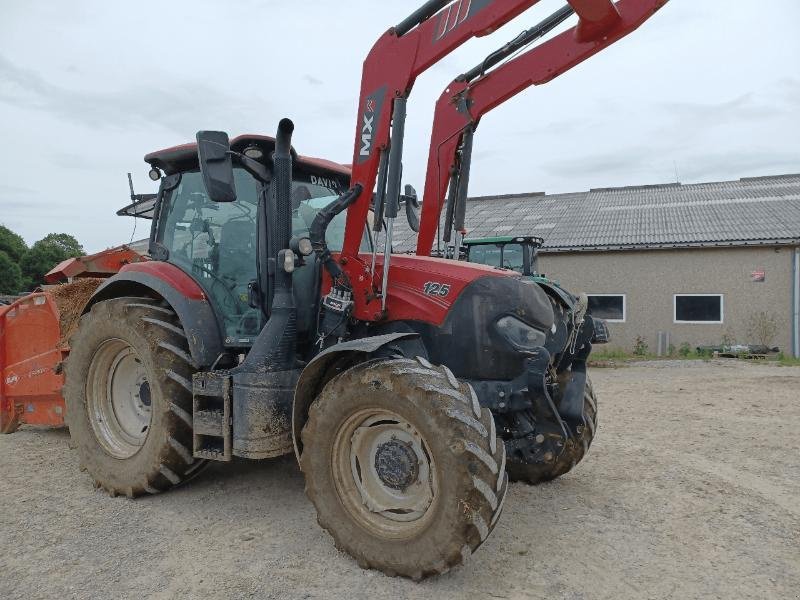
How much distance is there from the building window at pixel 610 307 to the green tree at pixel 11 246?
37566 mm

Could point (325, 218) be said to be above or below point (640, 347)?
above

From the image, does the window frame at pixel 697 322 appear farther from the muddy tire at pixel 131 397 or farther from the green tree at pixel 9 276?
the green tree at pixel 9 276

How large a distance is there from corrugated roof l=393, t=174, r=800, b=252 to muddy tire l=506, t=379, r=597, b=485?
8630 millimetres

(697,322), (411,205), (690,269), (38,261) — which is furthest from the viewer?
(38,261)

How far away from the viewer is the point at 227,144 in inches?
A: 141

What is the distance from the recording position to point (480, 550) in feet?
10.9

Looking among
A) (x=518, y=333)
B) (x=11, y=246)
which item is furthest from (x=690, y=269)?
(x=11, y=246)

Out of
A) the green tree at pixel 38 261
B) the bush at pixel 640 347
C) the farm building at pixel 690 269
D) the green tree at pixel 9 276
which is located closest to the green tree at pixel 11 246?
the green tree at pixel 38 261

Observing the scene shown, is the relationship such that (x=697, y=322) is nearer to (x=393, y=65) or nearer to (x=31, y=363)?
(x=393, y=65)

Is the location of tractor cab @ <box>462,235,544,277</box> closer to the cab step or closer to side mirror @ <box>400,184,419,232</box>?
side mirror @ <box>400,184,419,232</box>

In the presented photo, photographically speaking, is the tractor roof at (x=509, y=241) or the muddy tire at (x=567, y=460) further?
the tractor roof at (x=509, y=241)

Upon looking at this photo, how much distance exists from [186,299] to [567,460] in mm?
2853

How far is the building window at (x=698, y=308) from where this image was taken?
14.5 meters

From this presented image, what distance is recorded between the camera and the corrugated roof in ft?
49.4
